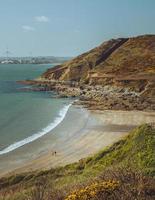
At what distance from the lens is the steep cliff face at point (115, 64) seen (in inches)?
2931

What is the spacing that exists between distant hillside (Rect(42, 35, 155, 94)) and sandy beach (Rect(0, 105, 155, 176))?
64.9 ft

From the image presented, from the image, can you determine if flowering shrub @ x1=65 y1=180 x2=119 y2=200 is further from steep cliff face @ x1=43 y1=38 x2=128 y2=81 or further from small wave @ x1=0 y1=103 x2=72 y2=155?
steep cliff face @ x1=43 y1=38 x2=128 y2=81

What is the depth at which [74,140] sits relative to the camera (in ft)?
109

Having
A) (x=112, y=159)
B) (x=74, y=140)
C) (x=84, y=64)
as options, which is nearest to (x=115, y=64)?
(x=84, y=64)

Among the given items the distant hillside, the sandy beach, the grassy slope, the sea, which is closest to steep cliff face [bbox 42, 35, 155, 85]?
the distant hillside

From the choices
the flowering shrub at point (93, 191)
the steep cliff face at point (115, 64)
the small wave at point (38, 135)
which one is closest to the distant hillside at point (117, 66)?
the steep cliff face at point (115, 64)

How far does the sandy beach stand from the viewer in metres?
26.9

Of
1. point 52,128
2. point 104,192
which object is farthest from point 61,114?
point 104,192

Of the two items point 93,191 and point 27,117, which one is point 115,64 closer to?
point 27,117

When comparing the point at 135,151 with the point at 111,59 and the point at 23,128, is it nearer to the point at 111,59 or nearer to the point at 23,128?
the point at 23,128

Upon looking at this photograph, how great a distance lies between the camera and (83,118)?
1774 inches

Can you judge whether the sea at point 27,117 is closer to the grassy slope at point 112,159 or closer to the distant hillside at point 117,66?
the distant hillside at point 117,66

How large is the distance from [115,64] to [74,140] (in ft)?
175

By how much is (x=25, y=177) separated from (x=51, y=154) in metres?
12.1
